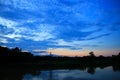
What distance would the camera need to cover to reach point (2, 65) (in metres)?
71.6

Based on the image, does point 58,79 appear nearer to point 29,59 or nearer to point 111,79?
point 111,79

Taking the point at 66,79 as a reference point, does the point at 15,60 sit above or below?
above

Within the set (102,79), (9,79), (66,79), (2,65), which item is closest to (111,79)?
(102,79)

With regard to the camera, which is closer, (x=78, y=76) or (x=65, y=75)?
(x=78, y=76)

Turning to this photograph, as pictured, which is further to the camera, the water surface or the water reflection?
the water reflection

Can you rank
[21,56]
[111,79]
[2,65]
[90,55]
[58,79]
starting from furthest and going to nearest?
[90,55]
[21,56]
[2,65]
[58,79]
[111,79]

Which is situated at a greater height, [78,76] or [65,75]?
[65,75]

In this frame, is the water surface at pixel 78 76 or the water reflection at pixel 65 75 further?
the water reflection at pixel 65 75

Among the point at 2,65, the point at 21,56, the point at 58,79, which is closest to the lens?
the point at 58,79

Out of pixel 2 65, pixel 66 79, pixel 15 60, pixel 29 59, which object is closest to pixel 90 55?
pixel 29 59

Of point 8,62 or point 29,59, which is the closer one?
point 8,62

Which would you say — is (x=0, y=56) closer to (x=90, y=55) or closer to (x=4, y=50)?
(x=4, y=50)

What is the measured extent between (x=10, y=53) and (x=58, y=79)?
4906cm

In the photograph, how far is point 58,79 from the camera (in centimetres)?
3344
